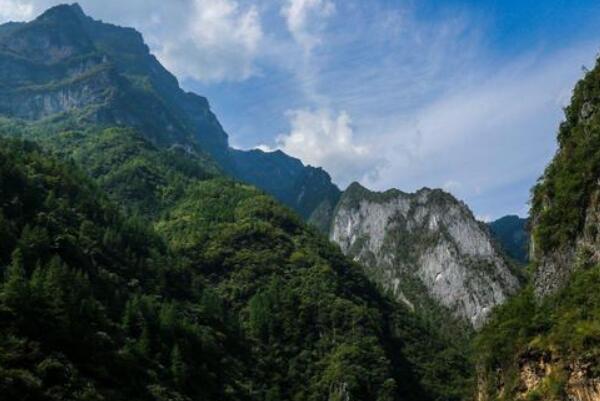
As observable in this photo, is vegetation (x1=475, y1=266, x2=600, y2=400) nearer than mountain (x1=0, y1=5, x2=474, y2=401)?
Yes

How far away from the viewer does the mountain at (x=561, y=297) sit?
6562 cm

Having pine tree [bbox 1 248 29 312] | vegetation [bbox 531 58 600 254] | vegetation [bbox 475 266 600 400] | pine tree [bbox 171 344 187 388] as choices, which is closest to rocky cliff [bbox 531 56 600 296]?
vegetation [bbox 531 58 600 254]

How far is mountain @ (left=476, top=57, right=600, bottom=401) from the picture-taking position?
215 ft

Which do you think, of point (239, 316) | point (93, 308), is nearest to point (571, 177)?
point (93, 308)

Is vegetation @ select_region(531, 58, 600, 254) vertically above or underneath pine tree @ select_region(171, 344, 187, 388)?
above

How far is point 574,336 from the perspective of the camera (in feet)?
217

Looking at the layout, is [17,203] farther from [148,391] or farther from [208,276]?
[208,276]

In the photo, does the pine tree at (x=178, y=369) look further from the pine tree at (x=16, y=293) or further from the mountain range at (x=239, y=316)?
the pine tree at (x=16, y=293)

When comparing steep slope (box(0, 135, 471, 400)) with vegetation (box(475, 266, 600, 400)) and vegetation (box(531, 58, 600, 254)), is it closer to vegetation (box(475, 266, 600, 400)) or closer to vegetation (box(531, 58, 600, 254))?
vegetation (box(475, 266, 600, 400))

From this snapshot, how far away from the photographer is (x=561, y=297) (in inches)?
3009

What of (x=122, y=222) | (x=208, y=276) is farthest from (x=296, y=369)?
(x=122, y=222)

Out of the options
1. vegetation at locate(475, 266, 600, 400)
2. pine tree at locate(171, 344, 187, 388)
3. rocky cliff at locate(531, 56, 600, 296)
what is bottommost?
pine tree at locate(171, 344, 187, 388)

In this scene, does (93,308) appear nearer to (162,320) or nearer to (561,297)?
(162,320)

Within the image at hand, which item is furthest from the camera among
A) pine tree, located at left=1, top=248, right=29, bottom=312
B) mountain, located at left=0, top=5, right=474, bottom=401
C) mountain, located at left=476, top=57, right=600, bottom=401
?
mountain, located at left=0, top=5, right=474, bottom=401
